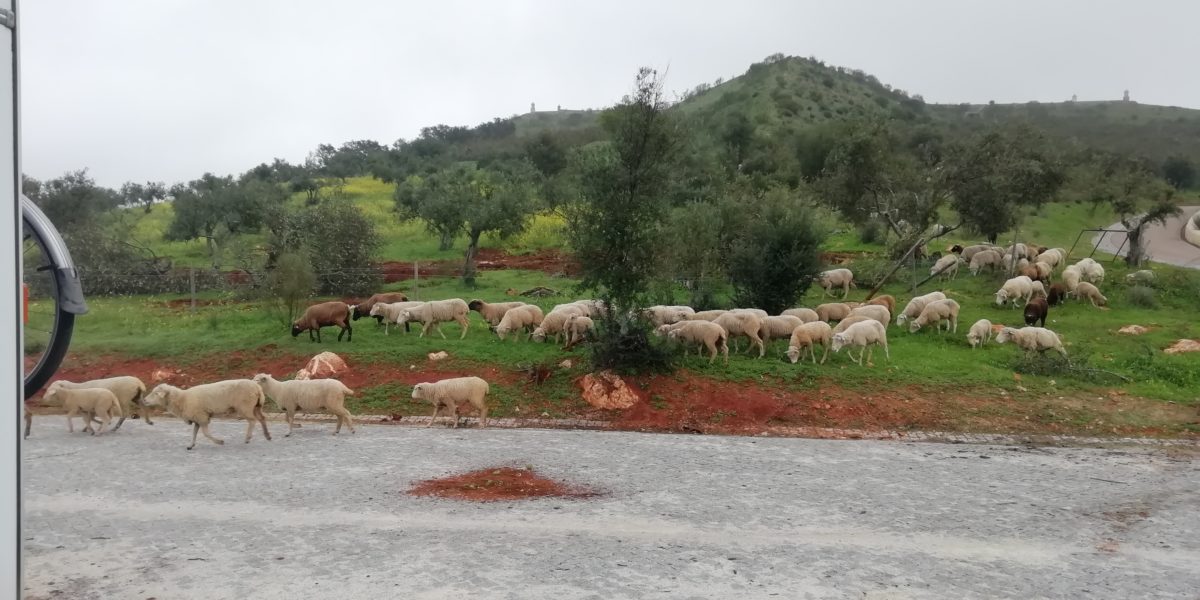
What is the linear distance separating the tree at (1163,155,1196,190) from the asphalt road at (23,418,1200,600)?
138ft

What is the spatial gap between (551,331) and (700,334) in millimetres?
3810

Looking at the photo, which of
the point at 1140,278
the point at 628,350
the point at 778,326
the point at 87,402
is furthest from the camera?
the point at 1140,278

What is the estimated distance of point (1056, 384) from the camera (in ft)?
53.6

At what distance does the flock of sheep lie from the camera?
1221 cm

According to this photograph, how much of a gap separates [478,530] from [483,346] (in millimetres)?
10748

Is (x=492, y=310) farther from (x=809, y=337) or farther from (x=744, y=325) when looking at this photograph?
(x=809, y=337)

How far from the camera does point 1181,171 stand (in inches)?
1818

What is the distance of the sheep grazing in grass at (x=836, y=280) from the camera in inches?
1033

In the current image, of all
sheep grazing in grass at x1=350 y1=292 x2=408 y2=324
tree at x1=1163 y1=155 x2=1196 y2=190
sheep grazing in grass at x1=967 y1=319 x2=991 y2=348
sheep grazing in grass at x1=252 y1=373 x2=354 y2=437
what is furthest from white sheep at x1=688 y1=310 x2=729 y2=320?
tree at x1=1163 y1=155 x2=1196 y2=190

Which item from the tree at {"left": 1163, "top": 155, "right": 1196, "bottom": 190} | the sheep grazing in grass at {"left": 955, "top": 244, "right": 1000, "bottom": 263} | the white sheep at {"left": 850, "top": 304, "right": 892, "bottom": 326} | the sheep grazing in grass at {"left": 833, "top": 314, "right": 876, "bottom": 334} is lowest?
the sheep grazing in grass at {"left": 833, "top": 314, "right": 876, "bottom": 334}

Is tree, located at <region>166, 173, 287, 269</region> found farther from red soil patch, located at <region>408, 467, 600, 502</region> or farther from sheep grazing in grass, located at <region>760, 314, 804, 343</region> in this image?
red soil patch, located at <region>408, 467, 600, 502</region>

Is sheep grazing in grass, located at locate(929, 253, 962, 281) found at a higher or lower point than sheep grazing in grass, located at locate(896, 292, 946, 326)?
higher

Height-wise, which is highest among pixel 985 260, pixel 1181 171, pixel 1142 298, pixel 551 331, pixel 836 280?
pixel 1181 171

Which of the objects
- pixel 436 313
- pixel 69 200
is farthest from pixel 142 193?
pixel 436 313
